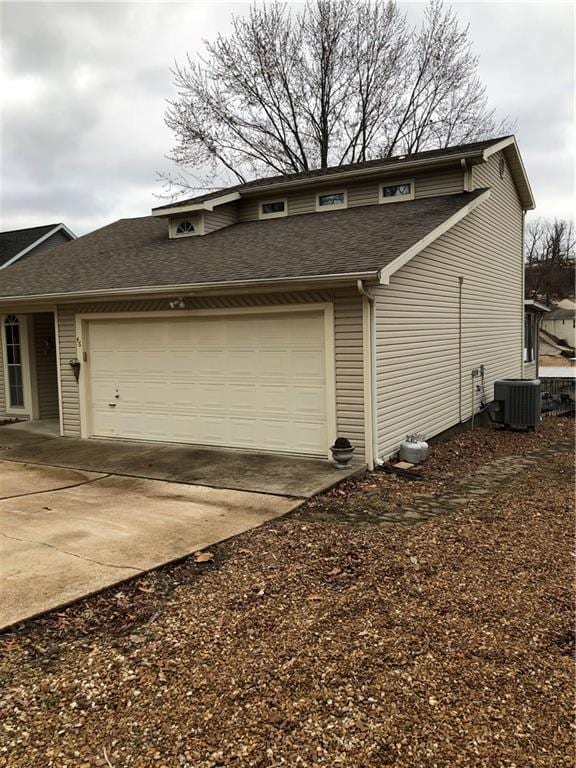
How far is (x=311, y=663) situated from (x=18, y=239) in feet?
71.4

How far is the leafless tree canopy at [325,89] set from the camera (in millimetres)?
22906

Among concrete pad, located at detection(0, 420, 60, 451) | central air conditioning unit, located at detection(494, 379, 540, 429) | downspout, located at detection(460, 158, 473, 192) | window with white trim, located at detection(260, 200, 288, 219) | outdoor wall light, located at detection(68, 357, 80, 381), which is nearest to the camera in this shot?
concrete pad, located at detection(0, 420, 60, 451)

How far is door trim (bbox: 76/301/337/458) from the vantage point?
7.99 m

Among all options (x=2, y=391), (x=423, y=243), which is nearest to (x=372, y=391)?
(x=423, y=243)

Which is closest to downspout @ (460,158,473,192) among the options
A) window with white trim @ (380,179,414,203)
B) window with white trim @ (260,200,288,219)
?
window with white trim @ (380,179,414,203)

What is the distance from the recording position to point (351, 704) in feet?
9.41

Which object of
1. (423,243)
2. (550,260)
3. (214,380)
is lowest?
(214,380)

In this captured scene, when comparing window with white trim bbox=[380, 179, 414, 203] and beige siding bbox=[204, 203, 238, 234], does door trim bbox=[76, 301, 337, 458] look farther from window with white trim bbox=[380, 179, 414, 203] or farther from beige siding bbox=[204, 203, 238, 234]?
window with white trim bbox=[380, 179, 414, 203]

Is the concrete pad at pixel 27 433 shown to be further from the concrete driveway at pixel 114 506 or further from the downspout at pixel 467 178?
the downspout at pixel 467 178

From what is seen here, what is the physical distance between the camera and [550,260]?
53656mm

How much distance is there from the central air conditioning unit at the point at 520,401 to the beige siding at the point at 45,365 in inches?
375

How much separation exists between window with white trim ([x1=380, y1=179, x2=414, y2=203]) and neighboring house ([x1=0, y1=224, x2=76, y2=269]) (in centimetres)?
1350

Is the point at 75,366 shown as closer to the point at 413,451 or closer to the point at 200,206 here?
the point at 200,206

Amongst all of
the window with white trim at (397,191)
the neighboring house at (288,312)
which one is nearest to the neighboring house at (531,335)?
the neighboring house at (288,312)
